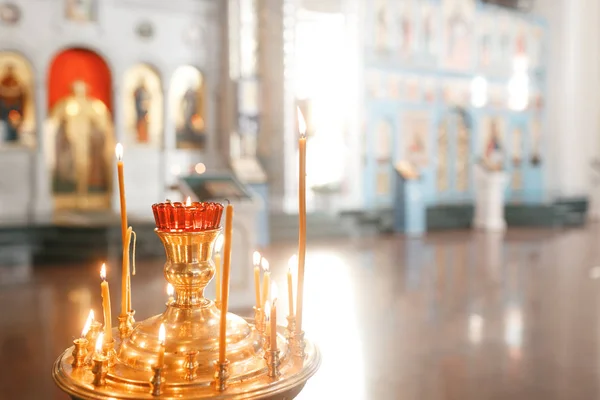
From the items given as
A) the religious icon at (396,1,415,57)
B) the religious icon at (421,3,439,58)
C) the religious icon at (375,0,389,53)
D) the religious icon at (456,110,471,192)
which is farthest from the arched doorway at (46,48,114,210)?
the religious icon at (456,110,471,192)

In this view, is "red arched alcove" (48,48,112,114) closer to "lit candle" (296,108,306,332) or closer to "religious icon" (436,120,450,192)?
"religious icon" (436,120,450,192)

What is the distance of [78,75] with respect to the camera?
38.7ft

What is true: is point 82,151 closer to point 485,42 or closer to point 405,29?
point 405,29

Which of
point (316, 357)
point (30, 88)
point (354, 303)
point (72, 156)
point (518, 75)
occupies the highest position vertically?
point (518, 75)

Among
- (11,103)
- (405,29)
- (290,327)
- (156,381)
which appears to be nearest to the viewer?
(156,381)

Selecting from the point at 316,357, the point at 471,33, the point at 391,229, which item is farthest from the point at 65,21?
the point at 316,357

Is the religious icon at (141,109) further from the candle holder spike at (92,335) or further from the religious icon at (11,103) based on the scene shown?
the candle holder spike at (92,335)

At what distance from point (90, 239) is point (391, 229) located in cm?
646

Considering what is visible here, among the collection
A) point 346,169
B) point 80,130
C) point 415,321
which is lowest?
point 415,321

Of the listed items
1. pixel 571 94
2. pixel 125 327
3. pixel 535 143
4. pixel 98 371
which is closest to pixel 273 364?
pixel 98 371

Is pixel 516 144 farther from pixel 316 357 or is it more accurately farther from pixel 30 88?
pixel 316 357

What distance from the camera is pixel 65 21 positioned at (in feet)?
37.5

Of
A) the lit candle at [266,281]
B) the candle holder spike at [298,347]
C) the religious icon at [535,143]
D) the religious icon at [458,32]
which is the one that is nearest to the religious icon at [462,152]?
the religious icon at [458,32]

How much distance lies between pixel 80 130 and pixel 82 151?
1.41 feet
